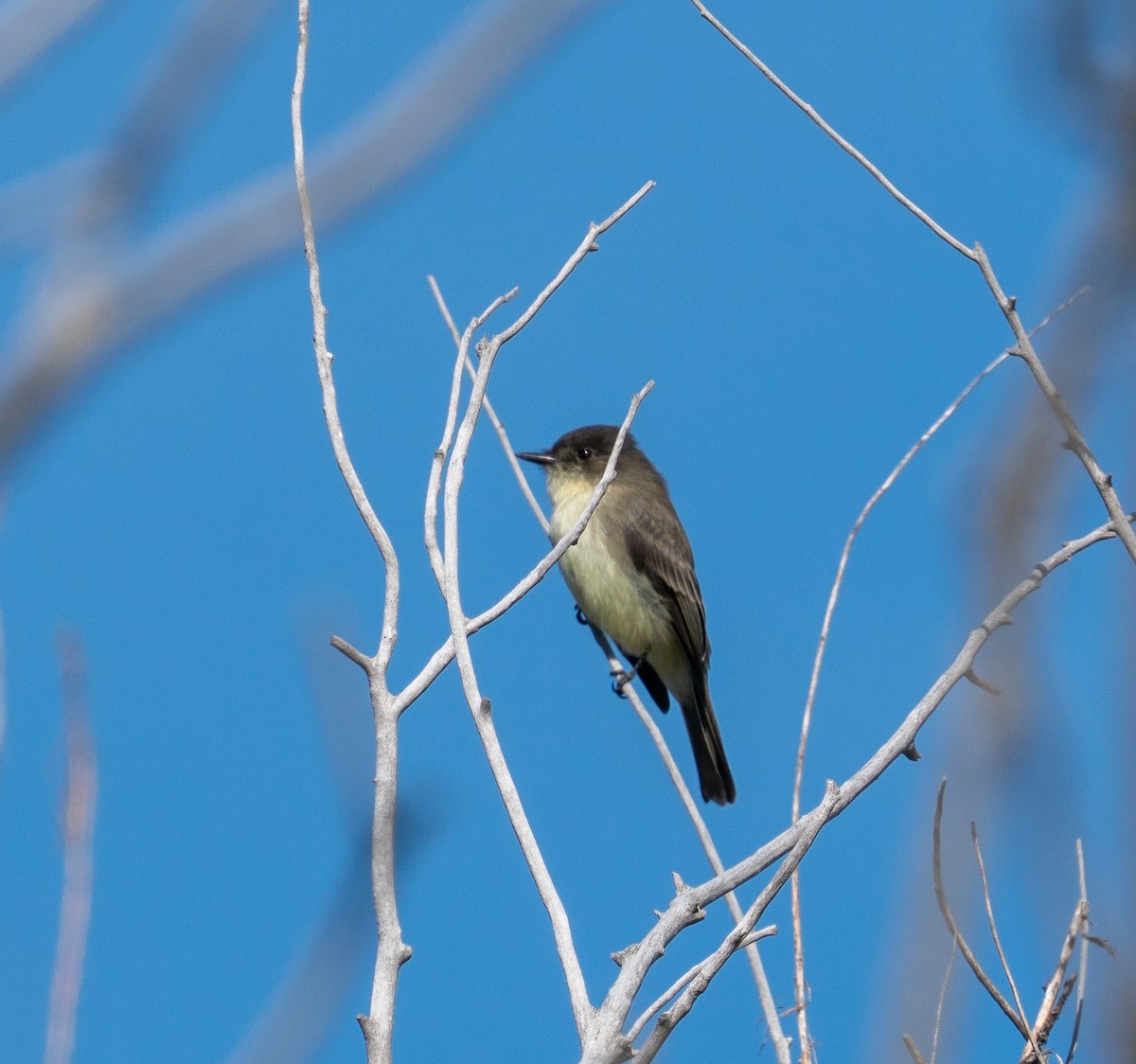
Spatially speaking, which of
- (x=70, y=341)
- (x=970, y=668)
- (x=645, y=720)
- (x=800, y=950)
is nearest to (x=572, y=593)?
(x=645, y=720)

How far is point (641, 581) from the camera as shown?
851 centimetres

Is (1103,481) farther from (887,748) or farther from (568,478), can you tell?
(568,478)

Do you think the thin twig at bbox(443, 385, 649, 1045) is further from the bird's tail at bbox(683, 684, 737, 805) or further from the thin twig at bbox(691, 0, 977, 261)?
the bird's tail at bbox(683, 684, 737, 805)

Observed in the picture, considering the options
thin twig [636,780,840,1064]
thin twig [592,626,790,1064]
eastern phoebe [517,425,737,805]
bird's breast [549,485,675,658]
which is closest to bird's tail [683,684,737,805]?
eastern phoebe [517,425,737,805]

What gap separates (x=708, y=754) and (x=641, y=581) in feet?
3.71

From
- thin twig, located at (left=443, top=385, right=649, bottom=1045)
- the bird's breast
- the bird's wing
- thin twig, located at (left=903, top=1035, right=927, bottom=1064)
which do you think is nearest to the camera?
thin twig, located at (left=903, top=1035, right=927, bottom=1064)

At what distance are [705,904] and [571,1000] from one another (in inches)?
9.8

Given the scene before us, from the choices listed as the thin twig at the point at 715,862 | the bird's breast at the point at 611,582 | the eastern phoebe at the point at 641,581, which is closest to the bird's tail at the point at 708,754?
the eastern phoebe at the point at 641,581

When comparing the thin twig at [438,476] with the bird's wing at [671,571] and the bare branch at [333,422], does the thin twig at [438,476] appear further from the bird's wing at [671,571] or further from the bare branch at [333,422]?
the bird's wing at [671,571]

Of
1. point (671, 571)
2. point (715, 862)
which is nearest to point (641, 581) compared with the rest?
point (671, 571)

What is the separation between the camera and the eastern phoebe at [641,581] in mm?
8328

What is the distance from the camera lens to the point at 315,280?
2.89 metres

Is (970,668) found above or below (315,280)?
below

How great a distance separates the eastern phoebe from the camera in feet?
27.3
